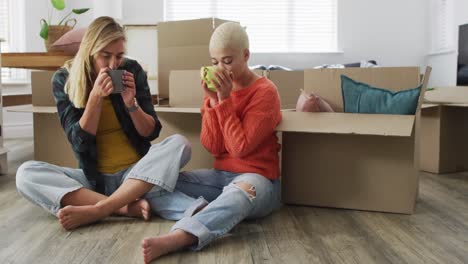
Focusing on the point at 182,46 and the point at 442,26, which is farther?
the point at 442,26

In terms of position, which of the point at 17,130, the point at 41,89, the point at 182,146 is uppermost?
the point at 41,89

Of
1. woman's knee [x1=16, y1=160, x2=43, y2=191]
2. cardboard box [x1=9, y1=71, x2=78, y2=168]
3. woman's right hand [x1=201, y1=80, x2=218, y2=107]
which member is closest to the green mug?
woman's right hand [x1=201, y1=80, x2=218, y2=107]

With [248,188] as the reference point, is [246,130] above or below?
above

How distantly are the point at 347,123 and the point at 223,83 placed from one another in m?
0.42

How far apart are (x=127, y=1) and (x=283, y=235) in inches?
136

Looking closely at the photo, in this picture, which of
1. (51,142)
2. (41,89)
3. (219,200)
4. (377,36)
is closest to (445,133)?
(219,200)

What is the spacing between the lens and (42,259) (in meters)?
1.21

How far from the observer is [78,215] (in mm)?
1438

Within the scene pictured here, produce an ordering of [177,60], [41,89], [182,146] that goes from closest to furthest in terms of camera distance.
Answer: [182,146], [177,60], [41,89]

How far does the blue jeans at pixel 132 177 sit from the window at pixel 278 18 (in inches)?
120

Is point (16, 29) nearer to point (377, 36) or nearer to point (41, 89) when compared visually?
point (41, 89)

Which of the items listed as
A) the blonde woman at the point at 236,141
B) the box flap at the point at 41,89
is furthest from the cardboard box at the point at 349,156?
the box flap at the point at 41,89

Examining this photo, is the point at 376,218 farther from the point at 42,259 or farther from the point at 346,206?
the point at 42,259

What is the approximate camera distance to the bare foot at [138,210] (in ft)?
5.00
